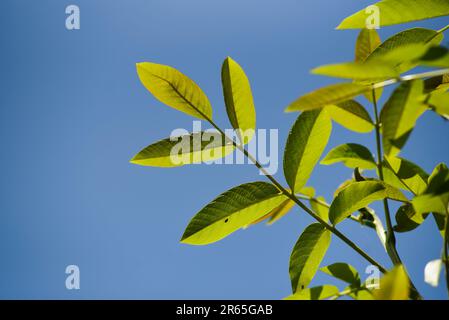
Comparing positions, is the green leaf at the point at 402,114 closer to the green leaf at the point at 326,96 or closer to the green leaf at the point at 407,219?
the green leaf at the point at 326,96

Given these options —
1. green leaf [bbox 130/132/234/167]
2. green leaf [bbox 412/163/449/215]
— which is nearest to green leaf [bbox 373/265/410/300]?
green leaf [bbox 412/163/449/215]

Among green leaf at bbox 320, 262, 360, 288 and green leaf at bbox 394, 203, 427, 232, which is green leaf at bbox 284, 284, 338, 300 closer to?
green leaf at bbox 320, 262, 360, 288

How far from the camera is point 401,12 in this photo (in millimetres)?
872

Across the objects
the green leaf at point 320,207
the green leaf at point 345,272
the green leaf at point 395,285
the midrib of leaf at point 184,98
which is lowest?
the green leaf at point 345,272

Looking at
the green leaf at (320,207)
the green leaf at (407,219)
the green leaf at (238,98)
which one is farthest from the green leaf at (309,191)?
the green leaf at (238,98)

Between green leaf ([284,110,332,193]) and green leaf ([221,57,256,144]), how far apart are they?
113mm

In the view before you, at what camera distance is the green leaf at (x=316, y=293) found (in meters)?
0.79

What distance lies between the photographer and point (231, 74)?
0.95m

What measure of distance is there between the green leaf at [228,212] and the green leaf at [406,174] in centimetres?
30

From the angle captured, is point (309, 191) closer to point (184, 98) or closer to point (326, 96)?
point (184, 98)

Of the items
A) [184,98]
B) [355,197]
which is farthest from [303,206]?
[184,98]
